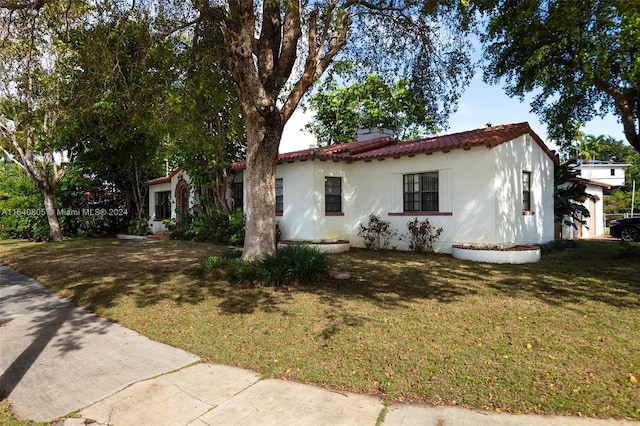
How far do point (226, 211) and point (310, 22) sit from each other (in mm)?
9674

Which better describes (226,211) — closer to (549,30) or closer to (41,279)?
(41,279)

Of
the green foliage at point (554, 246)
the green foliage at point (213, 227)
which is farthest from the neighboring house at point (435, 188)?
the green foliage at point (213, 227)

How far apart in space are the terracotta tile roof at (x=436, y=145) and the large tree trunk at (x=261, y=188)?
359cm

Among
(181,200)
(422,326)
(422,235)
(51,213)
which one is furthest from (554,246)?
(51,213)

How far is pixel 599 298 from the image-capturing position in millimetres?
6641

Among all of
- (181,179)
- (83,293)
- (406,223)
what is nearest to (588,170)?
(406,223)

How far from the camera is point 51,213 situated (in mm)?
18078

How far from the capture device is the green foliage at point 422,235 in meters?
12.6

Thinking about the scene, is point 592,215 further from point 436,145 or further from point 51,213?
point 51,213

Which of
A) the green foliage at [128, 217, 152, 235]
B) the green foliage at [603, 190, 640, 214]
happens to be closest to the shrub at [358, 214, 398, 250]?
the green foliage at [128, 217, 152, 235]

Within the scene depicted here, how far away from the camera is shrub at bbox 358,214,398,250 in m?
13.8

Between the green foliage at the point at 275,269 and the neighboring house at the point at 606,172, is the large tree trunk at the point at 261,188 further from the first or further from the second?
the neighboring house at the point at 606,172

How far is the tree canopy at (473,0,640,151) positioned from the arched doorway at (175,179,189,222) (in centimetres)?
1448

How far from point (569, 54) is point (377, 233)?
25.7ft
